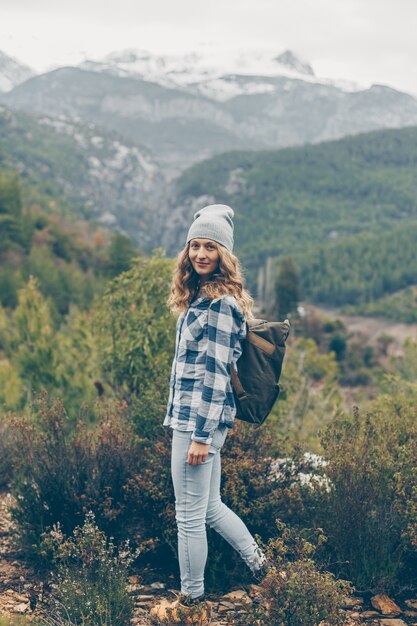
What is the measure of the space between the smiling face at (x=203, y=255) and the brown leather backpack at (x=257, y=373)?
369 millimetres

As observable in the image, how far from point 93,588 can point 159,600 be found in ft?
1.93

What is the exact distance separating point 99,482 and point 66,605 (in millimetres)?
1184

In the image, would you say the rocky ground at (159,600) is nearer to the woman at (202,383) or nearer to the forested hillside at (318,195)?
the woman at (202,383)

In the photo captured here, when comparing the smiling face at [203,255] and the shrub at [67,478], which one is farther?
the shrub at [67,478]

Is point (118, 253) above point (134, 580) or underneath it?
underneath

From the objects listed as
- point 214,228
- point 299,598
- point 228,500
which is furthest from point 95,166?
point 299,598

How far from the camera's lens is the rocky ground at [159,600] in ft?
11.4

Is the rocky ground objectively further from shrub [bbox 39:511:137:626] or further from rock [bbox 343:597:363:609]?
shrub [bbox 39:511:137:626]

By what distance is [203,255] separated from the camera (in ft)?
11.1

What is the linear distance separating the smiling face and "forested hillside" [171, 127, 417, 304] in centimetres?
8232

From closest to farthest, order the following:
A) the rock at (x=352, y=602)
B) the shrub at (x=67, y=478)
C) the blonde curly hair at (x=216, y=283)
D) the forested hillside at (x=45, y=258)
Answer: the blonde curly hair at (x=216, y=283), the rock at (x=352, y=602), the shrub at (x=67, y=478), the forested hillside at (x=45, y=258)

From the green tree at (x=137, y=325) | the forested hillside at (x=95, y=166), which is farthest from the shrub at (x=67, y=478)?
the forested hillside at (x=95, y=166)

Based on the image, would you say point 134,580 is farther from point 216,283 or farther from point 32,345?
point 32,345

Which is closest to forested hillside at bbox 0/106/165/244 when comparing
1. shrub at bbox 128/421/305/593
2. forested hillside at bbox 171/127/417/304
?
forested hillside at bbox 171/127/417/304
